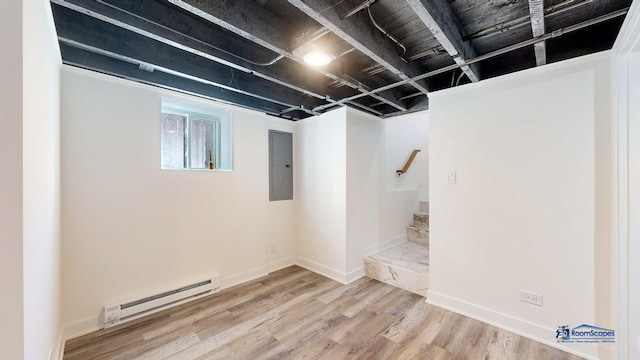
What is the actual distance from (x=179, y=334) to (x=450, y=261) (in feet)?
8.59

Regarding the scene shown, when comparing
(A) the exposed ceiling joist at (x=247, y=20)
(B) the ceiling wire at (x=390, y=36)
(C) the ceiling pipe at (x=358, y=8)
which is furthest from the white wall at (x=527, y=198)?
(A) the exposed ceiling joist at (x=247, y=20)

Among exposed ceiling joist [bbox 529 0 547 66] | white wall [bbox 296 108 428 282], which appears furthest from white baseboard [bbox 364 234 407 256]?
exposed ceiling joist [bbox 529 0 547 66]

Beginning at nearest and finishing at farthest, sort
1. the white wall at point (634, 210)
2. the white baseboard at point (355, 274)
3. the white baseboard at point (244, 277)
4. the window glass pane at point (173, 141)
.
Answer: the white wall at point (634, 210) < the window glass pane at point (173, 141) < the white baseboard at point (244, 277) < the white baseboard at point (355, 274)

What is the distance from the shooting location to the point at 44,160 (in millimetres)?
1298

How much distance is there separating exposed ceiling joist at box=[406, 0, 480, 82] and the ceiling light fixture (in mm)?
713

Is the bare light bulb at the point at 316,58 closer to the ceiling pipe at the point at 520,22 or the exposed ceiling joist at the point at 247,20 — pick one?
the exposed ceiling joist at the point at 247,20

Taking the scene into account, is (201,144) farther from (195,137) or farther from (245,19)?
(245,19)

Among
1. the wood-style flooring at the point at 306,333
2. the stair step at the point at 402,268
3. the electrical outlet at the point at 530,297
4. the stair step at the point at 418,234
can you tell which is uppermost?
the stair step at the point at 418,234

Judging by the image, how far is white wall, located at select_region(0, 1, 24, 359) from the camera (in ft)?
2.55

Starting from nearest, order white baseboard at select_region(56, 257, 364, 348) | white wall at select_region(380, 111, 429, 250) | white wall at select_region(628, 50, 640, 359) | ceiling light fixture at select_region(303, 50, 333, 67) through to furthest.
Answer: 1. white wall at select_region(628, 50, 640, 359)
2. ceiling light fixture at select_region(303, 50, 333, 67)
3. white baseboard at select_region(56, 257, 364, 348)
4. white wall at select_region(380, 111, 429, 250)

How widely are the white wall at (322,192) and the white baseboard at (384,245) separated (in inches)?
19.1

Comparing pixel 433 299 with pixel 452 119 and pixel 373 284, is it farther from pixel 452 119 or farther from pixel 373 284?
pixel 452 119

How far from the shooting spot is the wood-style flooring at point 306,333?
190 centimetres

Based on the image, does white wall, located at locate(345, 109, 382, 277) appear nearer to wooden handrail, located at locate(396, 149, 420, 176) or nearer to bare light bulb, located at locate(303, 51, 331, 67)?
wooden handrail, located at locate(396, 149, 420, 176)
